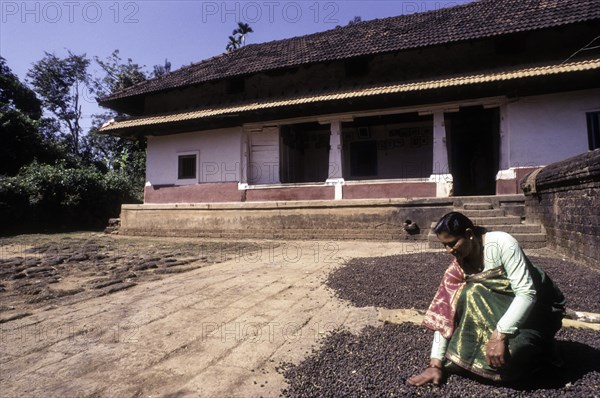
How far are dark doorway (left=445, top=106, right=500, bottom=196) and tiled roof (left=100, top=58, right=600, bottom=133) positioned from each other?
3484mm

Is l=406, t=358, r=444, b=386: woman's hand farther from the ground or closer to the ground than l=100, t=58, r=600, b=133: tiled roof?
closer to the ground

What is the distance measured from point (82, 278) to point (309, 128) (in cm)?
1048

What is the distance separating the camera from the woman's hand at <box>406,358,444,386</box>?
217cm

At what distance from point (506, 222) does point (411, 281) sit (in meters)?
4.56

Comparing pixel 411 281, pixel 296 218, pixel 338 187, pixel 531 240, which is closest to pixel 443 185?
pixel 338 187

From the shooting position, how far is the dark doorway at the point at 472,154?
1291 cm

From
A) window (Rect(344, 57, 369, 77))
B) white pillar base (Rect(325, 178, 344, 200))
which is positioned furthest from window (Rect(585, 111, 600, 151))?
white pillar base (Rect(325, 178, 344, 200))

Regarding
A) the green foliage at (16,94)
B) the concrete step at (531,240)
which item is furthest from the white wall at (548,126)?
the green foliage at (16,94)

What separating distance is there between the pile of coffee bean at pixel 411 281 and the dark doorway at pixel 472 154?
26.4ft

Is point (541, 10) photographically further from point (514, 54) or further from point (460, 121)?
point (460, 121)

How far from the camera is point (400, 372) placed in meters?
2.36

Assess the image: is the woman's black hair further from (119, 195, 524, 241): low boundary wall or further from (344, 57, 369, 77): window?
(344, 57, 369, 77): window

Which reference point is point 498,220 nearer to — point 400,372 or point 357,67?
point 357,67

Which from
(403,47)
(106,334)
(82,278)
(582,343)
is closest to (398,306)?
(582,343)
